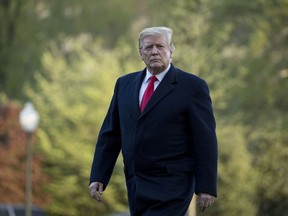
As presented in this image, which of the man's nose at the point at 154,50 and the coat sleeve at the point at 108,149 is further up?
the man's nose at the point at 154,50

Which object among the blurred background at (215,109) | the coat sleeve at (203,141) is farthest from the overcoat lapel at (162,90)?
the blurred background at (215,109)

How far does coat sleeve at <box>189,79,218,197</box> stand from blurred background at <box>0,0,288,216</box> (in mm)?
19145

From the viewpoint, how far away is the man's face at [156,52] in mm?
6688

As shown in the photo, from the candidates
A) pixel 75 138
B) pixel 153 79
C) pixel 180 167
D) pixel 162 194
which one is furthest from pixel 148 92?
pixel 75 138

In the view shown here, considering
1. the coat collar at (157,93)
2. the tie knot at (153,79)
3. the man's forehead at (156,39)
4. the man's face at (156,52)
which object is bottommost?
the coat collar at (157,93)

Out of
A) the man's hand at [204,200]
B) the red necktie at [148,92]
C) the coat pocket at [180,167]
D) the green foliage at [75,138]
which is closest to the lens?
the man's hand at [204,200]

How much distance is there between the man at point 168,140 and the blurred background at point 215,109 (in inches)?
753

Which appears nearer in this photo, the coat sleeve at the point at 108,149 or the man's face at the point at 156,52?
the man's face at the point at 156,52

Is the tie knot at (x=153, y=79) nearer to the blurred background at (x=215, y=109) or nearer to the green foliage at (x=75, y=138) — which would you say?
the blurred background at (x=215, y=109)

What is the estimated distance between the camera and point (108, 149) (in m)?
7.06

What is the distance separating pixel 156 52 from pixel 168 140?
1.76ft

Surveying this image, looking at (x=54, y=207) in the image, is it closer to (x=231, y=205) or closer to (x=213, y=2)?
(x=231, y=205)

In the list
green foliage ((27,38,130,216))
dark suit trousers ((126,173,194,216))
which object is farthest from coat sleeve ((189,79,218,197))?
green foliage ((27,38,130,216))

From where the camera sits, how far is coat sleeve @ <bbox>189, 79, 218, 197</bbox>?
260 inches
